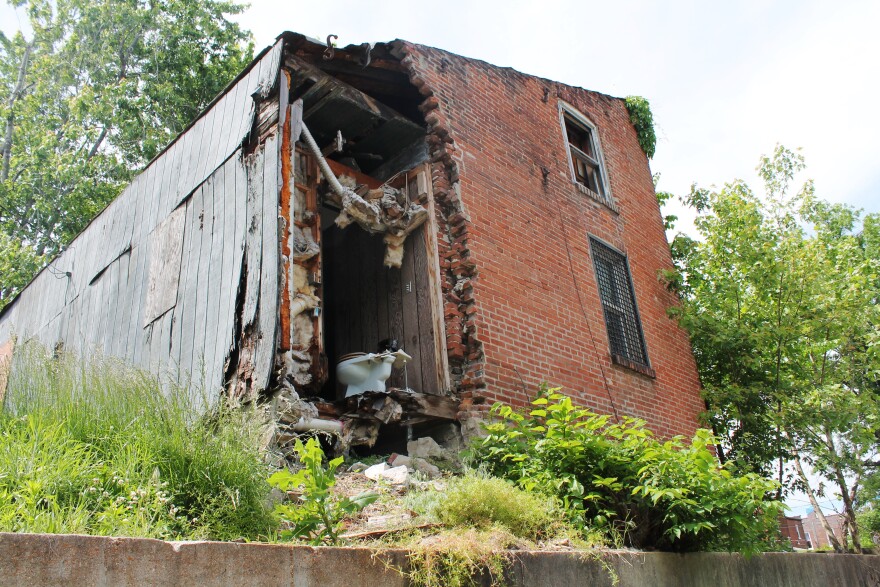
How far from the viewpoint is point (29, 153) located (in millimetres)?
17344

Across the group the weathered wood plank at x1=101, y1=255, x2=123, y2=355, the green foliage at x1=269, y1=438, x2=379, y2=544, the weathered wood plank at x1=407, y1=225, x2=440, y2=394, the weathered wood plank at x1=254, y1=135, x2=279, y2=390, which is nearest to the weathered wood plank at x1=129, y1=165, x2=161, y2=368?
the weathered wood plank at x1=101, y1=255, x2=123, y2=355

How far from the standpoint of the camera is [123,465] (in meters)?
3.61

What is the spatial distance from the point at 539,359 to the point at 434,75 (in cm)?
371

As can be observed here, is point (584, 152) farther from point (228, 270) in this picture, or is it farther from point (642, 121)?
point (228, 270)

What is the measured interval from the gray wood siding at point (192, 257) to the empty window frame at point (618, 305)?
5.04 meters

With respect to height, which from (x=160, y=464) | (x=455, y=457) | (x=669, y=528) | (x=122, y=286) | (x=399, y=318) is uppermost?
(x=122, y=286)

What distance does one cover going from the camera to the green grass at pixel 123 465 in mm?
3166

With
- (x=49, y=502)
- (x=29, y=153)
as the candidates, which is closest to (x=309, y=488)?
(x=49, y=502)

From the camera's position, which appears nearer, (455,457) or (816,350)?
(455,457)

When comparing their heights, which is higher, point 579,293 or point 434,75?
point 434,75

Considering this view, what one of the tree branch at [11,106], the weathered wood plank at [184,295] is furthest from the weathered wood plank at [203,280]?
the tree branch at [11,106]

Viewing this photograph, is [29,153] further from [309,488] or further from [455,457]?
[309,488]

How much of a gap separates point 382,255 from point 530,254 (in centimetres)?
182

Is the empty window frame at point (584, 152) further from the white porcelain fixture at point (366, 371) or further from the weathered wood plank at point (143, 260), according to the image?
the weathered wood plank at point (143, 260)
